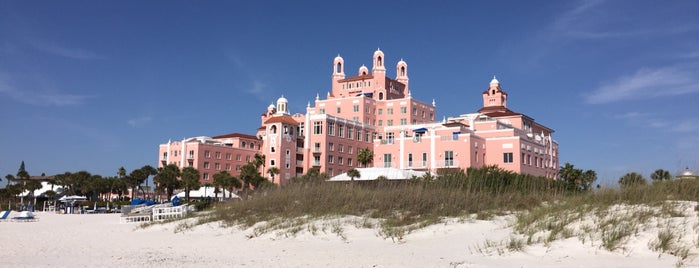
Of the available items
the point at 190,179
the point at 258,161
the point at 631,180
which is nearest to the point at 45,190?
the point at 190,179

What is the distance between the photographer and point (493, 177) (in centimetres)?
2681

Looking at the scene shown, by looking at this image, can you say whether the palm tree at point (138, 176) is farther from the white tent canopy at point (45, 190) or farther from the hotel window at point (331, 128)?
the hotel window at point (331, 128)

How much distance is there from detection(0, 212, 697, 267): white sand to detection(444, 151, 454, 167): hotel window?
41570mm

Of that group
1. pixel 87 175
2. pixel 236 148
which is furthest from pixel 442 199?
pixel 87 175

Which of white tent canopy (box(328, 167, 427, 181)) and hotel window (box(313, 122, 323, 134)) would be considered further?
hotel window (box(313, 122, 323, 134))

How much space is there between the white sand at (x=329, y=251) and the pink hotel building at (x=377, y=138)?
4250 cm

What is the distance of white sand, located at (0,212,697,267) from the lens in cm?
1188

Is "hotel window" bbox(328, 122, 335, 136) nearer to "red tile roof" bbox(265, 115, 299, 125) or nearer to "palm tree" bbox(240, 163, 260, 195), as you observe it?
"red tile roof" bbox(265, 115, 299, 125)

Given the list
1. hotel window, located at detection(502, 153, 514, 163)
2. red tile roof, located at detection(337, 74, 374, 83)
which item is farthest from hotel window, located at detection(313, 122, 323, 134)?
hotel window, located at detection(502, 153, 514, 163)

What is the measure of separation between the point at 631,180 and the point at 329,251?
10.6m

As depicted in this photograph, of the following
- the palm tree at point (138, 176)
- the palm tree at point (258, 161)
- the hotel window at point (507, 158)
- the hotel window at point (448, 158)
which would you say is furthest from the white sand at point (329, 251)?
the palm tree at point (138, 176)

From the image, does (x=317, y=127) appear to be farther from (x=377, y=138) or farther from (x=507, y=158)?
(x=507, y=158)

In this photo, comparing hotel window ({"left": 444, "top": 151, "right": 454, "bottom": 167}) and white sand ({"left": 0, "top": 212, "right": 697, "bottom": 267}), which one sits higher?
hotel window ({"left": 444, "top": 151, "right": 454, "bottom": 167})

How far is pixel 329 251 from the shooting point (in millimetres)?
14469
